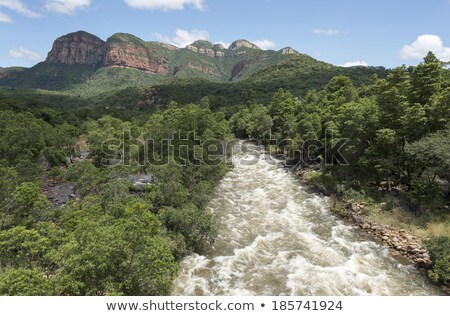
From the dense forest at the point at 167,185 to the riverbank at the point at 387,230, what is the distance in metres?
1.00

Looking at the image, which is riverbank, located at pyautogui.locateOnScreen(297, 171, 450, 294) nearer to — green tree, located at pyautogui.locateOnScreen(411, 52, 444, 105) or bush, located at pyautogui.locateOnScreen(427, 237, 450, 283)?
bush, located at pyautogui.locateOnScreen(427, 237, 450, 283)

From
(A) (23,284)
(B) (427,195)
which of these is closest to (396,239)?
(B) (427,195)

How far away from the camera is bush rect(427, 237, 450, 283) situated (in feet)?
60.5

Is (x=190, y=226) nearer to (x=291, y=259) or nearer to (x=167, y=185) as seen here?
(x=167, y=185)

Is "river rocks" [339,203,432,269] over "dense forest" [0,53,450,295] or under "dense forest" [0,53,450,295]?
under

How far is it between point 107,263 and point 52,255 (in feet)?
8.17

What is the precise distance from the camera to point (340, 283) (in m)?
19.0

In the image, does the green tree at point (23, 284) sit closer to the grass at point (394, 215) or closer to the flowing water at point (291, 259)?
the flowing water at point (291, 259)

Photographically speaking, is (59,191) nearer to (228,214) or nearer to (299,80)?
(228,214)

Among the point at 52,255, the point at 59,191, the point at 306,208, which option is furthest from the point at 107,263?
the point at 59,191

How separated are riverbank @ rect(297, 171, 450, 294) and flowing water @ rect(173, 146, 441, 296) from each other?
0.84 metres

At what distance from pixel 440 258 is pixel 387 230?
19.6 feet

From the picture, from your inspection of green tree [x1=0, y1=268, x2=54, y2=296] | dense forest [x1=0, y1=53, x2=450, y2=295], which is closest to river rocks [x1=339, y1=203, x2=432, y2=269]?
dense forest [x1=0, y1=53, x2=450, y2=295]

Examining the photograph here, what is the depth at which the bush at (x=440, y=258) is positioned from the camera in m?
18.5
